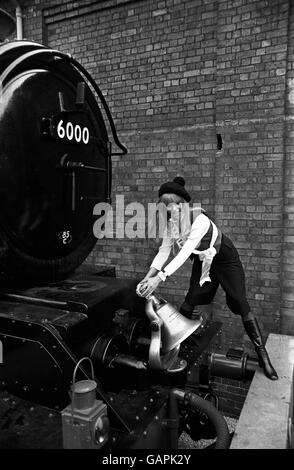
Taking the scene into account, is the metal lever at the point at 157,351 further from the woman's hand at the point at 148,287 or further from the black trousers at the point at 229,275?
the black trousers at the point at 229,275

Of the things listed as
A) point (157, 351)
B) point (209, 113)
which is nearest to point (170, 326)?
point (157, 351)

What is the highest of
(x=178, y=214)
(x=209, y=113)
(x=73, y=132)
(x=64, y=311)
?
(x=209, y=113)

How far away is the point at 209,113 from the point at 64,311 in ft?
9.42

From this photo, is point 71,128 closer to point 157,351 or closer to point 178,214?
point 178,214

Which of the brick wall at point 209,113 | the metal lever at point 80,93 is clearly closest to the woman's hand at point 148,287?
the metal lever at point 80,93

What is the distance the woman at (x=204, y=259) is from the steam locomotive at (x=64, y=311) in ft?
1.23

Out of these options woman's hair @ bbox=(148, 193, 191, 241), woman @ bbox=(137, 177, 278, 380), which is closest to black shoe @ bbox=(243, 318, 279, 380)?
woman @ bbox=(137, 177, 278, 380)

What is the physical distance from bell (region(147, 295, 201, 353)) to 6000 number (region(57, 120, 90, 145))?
3.81ft

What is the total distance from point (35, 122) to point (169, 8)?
9.47 feet

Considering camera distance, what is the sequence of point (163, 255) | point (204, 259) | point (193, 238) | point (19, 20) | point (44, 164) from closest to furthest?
1. point (44, 164)
2. point (193, 238)
3. point (204, 259)
4. point (163, 255)
5. point (19, 20)

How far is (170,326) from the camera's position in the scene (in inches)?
91.5

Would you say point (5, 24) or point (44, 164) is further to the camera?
point (5, 24)

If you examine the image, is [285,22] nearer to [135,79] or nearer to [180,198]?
[135,79]

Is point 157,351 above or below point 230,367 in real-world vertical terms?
above
